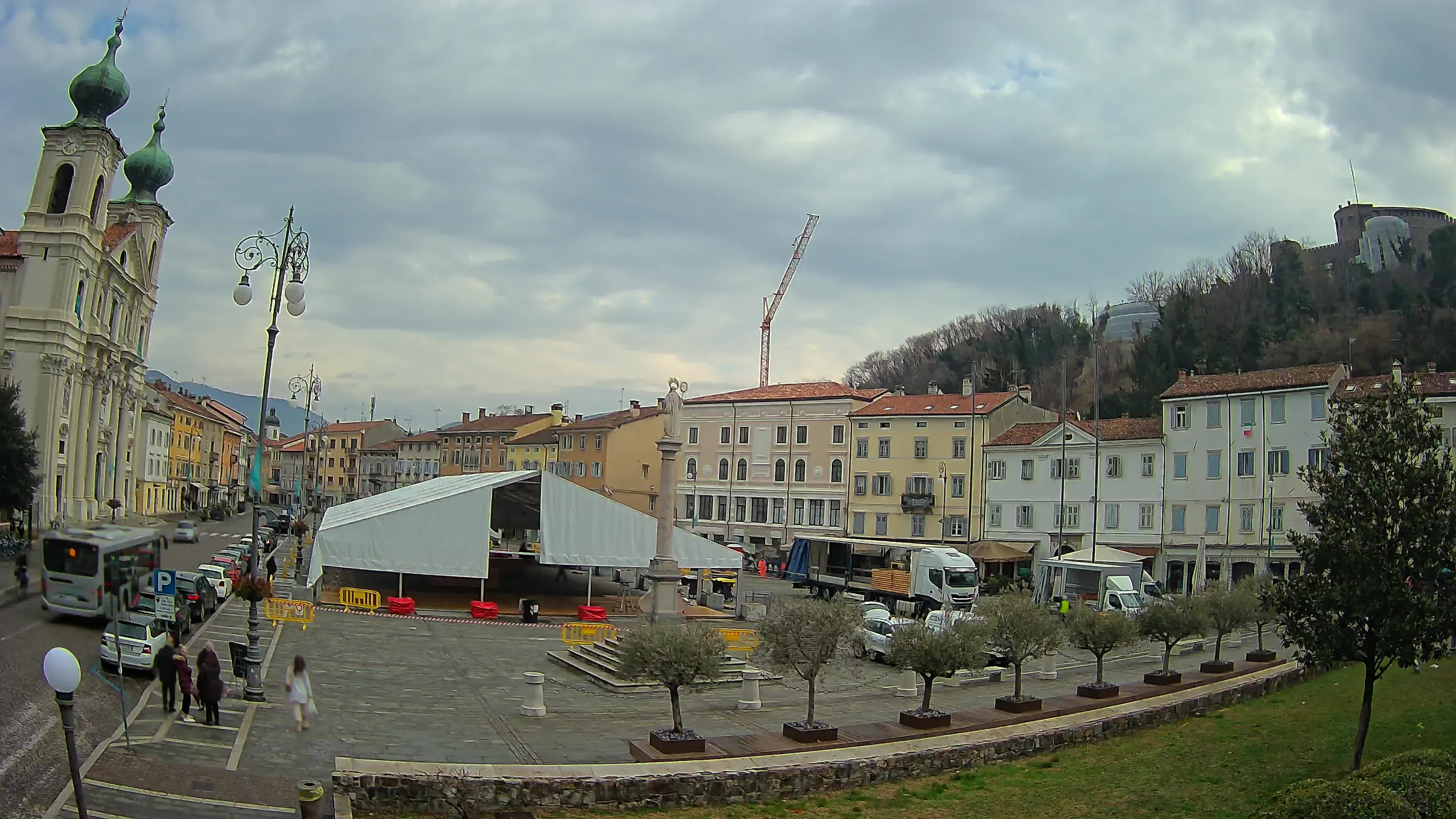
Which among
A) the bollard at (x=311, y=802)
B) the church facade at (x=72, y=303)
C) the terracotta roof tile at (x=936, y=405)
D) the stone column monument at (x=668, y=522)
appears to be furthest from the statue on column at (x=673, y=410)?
the church facade at (x=72, y=303)

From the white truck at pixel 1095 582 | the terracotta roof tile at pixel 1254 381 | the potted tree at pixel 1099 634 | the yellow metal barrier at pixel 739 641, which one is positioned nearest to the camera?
the potted tree at pixel 1099 634

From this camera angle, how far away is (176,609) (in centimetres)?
2719

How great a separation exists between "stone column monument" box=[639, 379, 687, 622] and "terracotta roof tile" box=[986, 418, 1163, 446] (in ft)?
84.4

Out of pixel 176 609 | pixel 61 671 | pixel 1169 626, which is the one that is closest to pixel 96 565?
pixel 176 609

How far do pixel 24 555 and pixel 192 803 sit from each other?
25912mm

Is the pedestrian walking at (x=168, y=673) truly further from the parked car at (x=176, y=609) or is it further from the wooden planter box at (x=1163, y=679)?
the wooden planter box at (x=1163, y=679)

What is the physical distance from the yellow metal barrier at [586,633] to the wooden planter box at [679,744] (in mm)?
13309

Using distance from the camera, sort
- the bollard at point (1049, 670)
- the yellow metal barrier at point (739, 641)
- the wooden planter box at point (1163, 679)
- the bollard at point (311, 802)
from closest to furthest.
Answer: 1. the bollard at point (311, 802)
2. the wooden planter box at point (1163, 679)
3. the bollard at point (1049, 670)
4. the yellow metal barrier at point (739, 641)

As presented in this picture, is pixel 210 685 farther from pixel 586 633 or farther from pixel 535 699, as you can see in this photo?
pixel 586 633

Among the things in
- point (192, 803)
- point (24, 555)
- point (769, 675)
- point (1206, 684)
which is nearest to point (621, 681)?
point (769, 675)

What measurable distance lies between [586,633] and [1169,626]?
54.5ft

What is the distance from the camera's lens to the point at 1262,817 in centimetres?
966

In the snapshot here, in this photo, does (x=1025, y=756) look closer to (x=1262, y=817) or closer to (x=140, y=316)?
(x=1262, y=817)

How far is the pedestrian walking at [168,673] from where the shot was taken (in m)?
17.9
